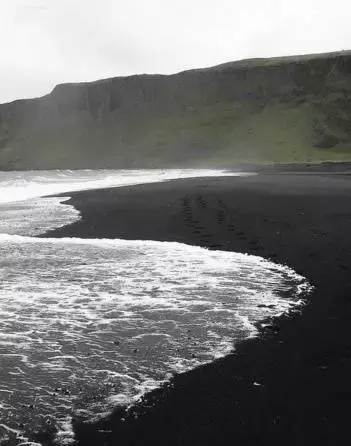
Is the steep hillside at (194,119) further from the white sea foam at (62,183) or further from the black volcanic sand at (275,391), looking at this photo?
the black volcanic sand at (275,391)

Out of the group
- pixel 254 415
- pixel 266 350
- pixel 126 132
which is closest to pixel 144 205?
pixel 266 350

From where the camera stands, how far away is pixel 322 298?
9.22 meters

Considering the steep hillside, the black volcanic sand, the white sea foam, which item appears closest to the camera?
the black volcanic sand

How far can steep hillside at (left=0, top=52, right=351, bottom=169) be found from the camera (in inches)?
5290

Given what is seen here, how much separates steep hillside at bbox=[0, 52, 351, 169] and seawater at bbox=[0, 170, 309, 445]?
107585 millimetres

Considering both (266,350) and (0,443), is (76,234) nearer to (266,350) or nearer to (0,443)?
(266,350)

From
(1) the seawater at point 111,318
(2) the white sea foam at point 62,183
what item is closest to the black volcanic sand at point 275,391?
(1) the seawater at point 111,318

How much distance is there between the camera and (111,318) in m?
8.52

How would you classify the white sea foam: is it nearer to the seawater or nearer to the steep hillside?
the seawater

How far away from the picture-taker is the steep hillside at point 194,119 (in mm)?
134375

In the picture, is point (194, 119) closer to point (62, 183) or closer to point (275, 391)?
point (62, 183)

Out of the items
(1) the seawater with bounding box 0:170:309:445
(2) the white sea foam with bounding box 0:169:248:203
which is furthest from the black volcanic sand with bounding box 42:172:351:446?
(2) the white sea foam with bounding box 0:169:248:203

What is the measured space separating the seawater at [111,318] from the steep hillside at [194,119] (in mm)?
107585

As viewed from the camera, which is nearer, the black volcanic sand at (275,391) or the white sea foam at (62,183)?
the black volcanic sand at (275,391)
